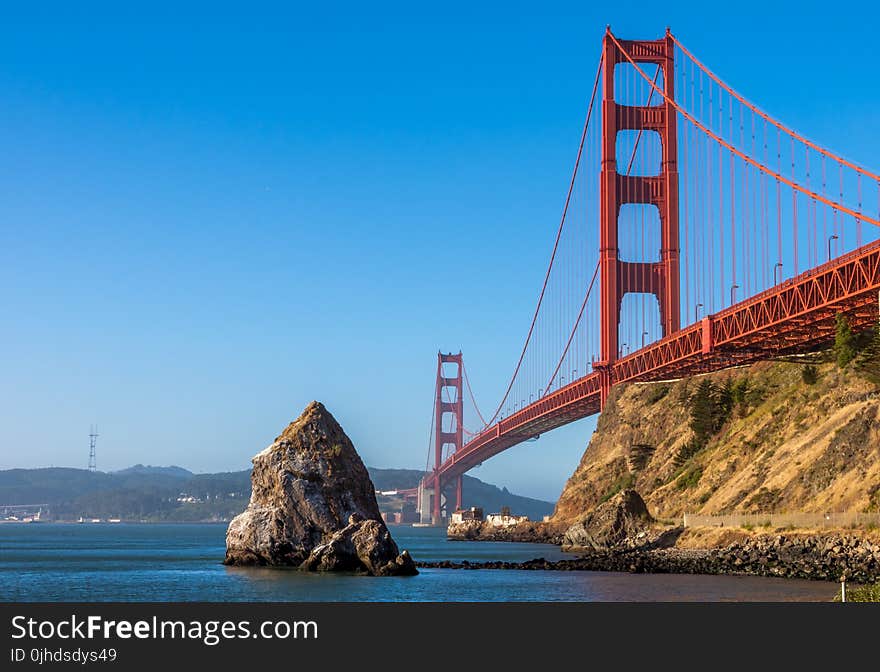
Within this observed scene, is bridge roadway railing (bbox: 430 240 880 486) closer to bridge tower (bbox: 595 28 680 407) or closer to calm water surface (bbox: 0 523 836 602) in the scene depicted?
bridge tower (bbox: 595 28 680 407)

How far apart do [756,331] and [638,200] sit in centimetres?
3765

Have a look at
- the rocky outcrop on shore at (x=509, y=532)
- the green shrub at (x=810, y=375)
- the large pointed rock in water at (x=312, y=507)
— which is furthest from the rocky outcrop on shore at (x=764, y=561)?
the rocky outcrop on shore at (x=509, y=532)

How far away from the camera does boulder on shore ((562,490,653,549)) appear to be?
273ft

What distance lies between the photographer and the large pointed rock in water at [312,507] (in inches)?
2306

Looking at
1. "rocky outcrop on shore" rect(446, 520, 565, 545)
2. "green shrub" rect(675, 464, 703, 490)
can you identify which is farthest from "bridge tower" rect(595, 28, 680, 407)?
"green shrub" rect(675, 464, 703, 490)

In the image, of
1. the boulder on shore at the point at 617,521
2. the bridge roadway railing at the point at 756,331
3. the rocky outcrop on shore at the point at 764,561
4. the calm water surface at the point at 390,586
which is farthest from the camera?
the boulder on shore at the point at 617,521

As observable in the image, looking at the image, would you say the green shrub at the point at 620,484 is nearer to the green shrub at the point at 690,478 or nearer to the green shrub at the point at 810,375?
the green shrub at the point at 690,478

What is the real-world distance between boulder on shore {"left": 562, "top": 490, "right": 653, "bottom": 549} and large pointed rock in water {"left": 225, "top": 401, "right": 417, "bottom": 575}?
2577 centimetres

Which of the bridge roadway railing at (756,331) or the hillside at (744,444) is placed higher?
the bridge roadway railing at (756,331)

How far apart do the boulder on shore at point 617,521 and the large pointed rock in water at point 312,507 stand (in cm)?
2577

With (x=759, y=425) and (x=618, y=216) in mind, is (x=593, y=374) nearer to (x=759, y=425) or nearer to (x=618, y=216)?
(x=618, y=216)

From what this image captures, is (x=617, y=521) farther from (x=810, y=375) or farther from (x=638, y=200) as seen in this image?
(x=638, y=200)
